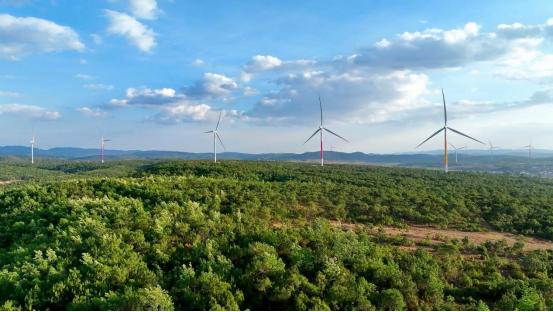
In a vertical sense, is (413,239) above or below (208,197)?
below

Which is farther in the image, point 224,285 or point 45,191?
point 45,191

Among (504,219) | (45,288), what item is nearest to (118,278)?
(45,288)

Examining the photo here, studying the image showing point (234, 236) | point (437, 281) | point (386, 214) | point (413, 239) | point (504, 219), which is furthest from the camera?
point (504, 219)

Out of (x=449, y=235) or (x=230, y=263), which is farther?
(x=449, y=235)

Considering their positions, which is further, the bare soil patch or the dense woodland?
the bare soil patch

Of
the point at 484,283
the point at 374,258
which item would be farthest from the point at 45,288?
the point at 484,283

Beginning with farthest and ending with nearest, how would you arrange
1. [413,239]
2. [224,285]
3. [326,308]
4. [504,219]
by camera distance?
[504,219] → [413,239] → [224,285] → [326,308]

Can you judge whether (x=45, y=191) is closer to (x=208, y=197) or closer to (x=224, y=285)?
(x=208, y=197)

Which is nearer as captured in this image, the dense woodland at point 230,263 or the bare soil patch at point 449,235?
the dense woodland at point 230,263

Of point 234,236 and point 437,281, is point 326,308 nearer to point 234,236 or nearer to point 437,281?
point 437,281

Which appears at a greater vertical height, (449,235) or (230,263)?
(230,263)
